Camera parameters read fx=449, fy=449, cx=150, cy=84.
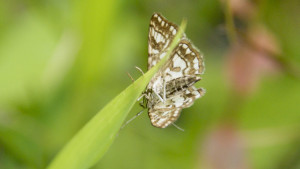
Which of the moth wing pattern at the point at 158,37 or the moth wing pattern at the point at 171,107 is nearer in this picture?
the moth wing pattern at the point at 171,107

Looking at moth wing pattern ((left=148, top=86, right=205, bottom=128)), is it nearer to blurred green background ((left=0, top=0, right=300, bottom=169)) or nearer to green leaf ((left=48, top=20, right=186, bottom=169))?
green leaf ((left=48, top=20, right=186, bottom=169))

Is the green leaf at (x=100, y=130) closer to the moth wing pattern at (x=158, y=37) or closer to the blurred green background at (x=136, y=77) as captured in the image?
the moth wing pattern at (x=158, y=37)

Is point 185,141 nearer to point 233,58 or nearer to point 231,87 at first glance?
point 231,87

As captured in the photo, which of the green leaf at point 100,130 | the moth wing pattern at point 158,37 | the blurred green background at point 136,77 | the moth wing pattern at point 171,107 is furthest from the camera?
the blurred green background at point 136,77

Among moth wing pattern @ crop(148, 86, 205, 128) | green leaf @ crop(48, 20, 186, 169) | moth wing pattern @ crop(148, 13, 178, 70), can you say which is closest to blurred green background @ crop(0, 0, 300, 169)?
moth wing pattern @ crop(148, 13, 178, 70)

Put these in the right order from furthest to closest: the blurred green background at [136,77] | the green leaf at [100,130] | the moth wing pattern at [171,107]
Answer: the blurred green background at [136,77]
the moth wing pattern at [171,107]
the green leaf at [100,130]

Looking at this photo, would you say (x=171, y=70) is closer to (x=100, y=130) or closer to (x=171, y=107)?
(x=171, y=107)

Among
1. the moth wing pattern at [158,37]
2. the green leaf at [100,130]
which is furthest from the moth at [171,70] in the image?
the green leaf at [100,130]

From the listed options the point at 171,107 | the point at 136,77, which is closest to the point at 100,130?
the point at 171,107
